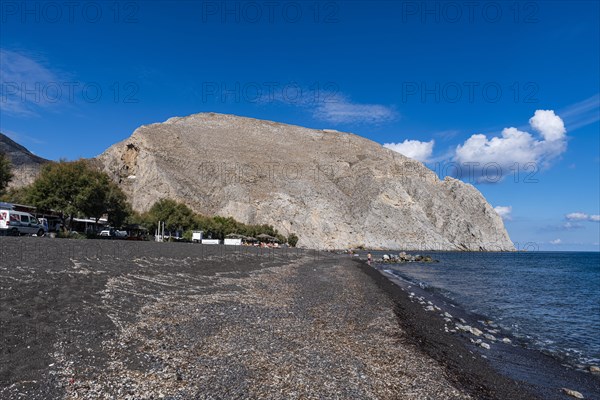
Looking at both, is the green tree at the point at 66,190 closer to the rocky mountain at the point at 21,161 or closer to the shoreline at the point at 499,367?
the shoreline at the point at 499,367

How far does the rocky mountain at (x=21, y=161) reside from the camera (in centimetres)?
11444

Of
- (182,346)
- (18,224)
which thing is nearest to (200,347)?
(182,346)

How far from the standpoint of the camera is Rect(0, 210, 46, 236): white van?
35500 millimetres

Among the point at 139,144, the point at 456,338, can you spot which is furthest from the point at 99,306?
the point at 139,144

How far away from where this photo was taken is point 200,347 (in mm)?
9219

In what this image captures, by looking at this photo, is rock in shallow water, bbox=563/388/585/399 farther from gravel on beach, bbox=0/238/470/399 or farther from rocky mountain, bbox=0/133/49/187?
rocky mountain, bbox=0/133/49/187

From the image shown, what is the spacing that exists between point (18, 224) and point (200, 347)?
37.6 m

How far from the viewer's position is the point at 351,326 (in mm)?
13352

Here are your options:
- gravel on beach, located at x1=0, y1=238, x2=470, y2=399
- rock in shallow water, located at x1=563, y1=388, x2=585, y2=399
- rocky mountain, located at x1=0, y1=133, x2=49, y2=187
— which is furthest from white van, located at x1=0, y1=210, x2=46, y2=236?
rocky mountain, located at x1=0, y1=133, x2=49, y2=187

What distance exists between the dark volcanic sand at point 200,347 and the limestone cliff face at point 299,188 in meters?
108

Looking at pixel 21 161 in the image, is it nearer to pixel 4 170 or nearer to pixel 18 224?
pixel 4 170

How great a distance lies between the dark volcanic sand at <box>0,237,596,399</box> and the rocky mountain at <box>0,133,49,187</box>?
395 feet

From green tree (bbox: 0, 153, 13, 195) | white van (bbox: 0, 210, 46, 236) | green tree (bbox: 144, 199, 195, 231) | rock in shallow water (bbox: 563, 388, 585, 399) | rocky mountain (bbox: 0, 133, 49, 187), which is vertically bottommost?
rock in shallow water (bbox: 563, 388, 585, 399)

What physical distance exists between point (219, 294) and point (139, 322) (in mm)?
6541
